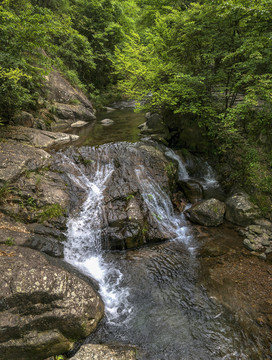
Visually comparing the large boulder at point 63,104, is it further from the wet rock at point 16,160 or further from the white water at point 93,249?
the white water at point 93,249

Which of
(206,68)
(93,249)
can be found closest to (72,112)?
(206,68)

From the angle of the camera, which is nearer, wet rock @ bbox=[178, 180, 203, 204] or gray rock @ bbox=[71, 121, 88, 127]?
wet rock @ bbox=[178, 180, 203, 204]

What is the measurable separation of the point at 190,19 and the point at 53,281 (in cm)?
1007

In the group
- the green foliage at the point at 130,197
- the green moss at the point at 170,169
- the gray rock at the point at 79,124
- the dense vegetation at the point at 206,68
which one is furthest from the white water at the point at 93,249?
the gray rock at the point at 79,124

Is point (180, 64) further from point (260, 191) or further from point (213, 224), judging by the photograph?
point (213, 224)

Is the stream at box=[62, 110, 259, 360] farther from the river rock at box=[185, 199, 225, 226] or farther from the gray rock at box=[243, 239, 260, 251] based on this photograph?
the gray rock at box=[243, 239, 260, 251]

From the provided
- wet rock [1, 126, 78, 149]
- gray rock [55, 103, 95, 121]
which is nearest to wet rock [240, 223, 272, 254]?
wet rock [1, 126, 78, 149]

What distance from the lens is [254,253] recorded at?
6285 millimetres

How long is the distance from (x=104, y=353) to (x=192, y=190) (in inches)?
269

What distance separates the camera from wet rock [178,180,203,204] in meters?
8.92

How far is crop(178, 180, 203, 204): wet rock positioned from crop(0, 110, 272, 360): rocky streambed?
46 millimetres

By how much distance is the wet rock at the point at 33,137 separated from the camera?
7992 millimetres

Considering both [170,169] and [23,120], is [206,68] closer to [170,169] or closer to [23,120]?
[170,169]

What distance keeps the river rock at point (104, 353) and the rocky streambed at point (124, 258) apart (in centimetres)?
2
